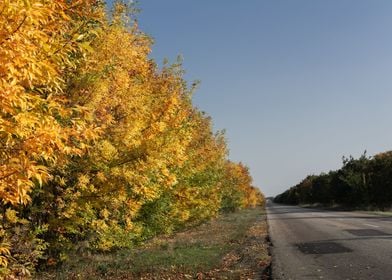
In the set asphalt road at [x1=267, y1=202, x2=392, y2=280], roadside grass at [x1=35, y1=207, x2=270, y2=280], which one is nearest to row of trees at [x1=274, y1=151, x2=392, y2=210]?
asphalt road at [x1=267, y1=202, x2=392, y2=280]

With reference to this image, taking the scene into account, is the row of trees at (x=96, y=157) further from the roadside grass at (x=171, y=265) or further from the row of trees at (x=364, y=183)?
the row of trees at (x=364, y=183)

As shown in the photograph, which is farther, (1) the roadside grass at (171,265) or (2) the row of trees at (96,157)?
(1) the roadside grass at (171,265)

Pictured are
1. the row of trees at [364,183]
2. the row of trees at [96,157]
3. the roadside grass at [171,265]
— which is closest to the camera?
the row of trees at [96,157]

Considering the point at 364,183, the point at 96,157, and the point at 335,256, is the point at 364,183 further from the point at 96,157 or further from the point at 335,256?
the point at 96,157

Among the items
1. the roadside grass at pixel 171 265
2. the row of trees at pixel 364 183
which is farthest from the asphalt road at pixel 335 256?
the row of trees at pixel 364 183

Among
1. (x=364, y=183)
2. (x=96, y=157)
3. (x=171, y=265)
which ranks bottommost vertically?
(x=171, y=265)

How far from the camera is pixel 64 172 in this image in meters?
11.2

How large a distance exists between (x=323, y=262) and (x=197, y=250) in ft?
19.1

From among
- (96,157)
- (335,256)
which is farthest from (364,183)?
(96,157)

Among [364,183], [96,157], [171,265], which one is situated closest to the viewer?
[96,157]

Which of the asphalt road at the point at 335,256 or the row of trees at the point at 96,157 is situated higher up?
the row of trees at the point at 96,157

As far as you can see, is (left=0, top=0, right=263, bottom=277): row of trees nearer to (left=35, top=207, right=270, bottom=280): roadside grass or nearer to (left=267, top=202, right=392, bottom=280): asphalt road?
(left=35, top=207, right=270, bottom=280): roadside grass

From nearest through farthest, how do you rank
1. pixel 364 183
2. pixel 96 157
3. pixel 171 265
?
pixel 96 157 → pixel 171 265 → pixel 364 183

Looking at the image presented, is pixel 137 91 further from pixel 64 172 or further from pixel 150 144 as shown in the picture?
pixel 64 172
